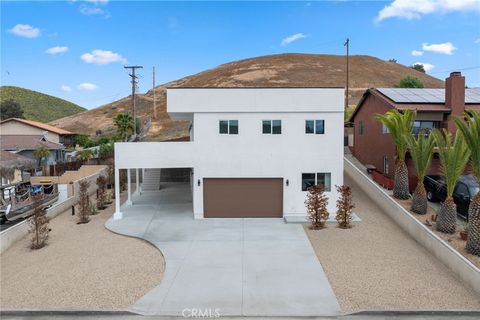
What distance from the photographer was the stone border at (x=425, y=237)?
11.0 m

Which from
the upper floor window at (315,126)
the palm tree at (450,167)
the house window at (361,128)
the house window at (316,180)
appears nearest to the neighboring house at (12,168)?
the house window at (316,180)

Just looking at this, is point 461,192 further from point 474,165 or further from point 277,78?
point 277,78

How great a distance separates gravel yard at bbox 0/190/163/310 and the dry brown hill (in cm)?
4607

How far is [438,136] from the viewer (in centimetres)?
1414

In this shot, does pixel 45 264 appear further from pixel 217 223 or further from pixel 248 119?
pixel 248 119

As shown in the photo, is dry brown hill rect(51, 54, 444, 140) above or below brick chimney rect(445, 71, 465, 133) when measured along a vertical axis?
above

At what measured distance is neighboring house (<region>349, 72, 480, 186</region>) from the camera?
22.3 m

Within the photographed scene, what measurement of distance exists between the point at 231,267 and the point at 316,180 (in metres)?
8.18

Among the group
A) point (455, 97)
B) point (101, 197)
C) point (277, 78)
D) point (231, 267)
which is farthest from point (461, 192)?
point (277, 78)

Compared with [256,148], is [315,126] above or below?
above

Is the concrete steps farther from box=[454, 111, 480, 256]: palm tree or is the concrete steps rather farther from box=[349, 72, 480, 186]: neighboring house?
box=[454, 111, 480, 256]: palm tree

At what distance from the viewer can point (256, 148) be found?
18.7 meters

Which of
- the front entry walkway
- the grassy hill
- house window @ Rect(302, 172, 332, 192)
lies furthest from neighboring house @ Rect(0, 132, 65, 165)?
the grassy hill

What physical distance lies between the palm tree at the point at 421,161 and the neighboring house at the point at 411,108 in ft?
16.9
